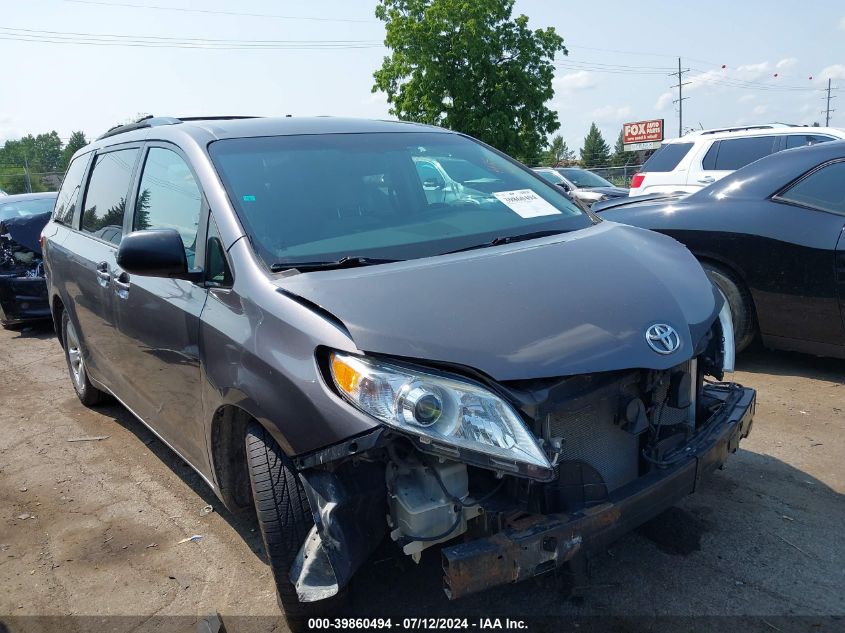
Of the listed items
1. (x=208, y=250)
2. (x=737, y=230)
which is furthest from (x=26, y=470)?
(x=737, y=230)

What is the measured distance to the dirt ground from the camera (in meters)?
2.61

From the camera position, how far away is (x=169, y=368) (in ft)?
10.0

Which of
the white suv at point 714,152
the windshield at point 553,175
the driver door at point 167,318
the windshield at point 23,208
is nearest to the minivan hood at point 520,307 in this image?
the driver door at point 167,318

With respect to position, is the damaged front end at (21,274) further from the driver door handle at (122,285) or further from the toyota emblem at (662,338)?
the toyota emblem at (662,338)

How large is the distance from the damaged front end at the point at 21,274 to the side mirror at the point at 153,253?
20.5 feet

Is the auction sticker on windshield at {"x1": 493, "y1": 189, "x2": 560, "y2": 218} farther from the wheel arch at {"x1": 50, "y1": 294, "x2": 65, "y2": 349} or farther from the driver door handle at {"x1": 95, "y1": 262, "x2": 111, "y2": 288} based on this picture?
the wheel arch at {"x1": 50, "y1": 294, "x2": 65, "y2": 349}

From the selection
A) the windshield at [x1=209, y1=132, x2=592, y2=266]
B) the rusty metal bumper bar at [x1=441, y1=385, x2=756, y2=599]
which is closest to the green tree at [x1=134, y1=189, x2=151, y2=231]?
the windshield at [x1=209, y1=132, x2=592, y2=266]

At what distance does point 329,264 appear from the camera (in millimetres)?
2541

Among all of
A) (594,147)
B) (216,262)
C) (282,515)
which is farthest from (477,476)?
(594,147)

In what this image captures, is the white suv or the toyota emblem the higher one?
the white suv

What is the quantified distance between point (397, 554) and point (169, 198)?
1.91 metres

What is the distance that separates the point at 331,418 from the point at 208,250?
1.05 metres

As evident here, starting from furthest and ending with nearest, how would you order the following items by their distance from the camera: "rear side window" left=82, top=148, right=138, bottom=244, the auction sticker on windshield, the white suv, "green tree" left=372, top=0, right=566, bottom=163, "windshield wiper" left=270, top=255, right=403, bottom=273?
"green tree" left=372, top=0, right=566, bottom=163
the white suv
"rear side window" left=82, top=148, right=138, bottom=244
the auction sticker on windshield
"windshield wiper" left=270, top=255, right=403, bottom=273

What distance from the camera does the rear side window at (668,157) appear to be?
9.93 meters
